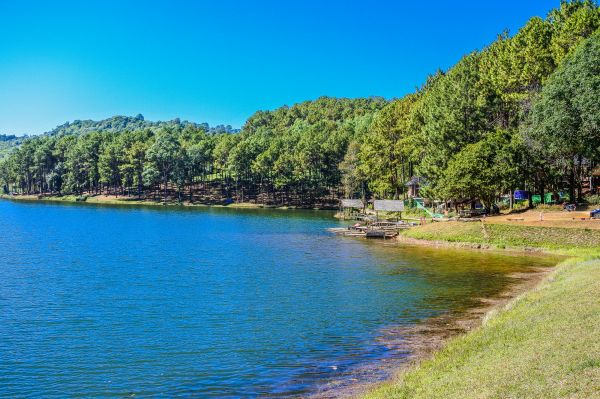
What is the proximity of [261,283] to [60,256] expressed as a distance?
27.1m

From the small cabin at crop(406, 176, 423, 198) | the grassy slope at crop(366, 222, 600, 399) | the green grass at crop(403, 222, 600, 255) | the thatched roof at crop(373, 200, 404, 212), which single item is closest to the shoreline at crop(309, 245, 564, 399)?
the grassy slope at crop(366, 222, 600, 399)

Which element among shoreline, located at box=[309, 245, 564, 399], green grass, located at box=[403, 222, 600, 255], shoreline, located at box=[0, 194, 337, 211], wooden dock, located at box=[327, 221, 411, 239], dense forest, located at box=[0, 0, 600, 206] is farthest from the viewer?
shoreline, located at box=[0, 194, 337, 211]

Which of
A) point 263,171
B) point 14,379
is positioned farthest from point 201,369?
point 263,171

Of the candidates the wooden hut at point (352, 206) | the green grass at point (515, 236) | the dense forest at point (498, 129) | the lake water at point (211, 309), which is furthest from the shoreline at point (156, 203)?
the lake water at point (211, 309)

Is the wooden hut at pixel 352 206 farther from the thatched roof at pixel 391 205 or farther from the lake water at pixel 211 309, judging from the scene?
the lake water at pixel 211 309

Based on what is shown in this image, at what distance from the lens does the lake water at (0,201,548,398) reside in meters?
21.9

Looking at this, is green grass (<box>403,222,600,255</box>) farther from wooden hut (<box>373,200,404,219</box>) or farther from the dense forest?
wooden hut (<box>373,200,404,219</box>)

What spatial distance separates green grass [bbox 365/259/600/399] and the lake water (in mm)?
4035

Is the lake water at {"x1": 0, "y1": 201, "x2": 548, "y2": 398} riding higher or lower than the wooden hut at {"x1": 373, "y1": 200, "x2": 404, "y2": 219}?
lower

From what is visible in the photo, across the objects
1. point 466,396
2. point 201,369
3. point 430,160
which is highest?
point 430,160

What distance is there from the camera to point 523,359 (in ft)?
57.5

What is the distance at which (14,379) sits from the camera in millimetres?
21562

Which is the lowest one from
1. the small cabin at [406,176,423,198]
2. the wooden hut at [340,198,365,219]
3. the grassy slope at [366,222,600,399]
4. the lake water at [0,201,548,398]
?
the lake water at [0,201,548,398]

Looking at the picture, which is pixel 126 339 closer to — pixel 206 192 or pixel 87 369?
pixel 87 369
